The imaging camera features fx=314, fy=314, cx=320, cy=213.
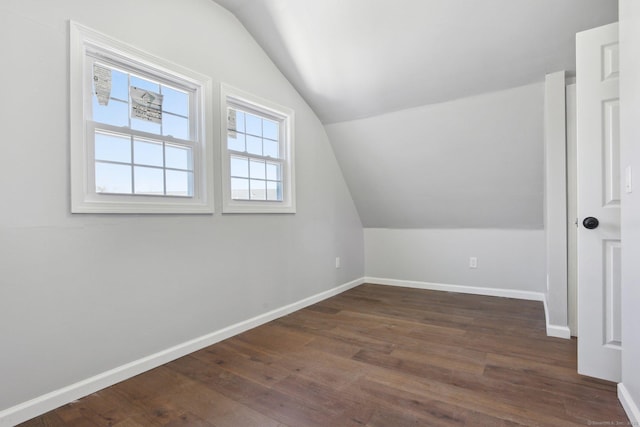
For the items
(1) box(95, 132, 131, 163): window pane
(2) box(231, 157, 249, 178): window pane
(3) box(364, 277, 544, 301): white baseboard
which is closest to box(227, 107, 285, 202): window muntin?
(2) box(231, 157, 249, 178): window pane

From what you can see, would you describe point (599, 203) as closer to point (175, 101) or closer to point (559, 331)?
point (559, 331)

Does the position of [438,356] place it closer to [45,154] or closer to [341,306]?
[341,306]

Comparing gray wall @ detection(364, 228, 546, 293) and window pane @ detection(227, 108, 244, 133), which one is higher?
window pane @ detection(227, 108, 244, 133)

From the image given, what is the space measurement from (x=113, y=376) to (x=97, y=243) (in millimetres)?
782

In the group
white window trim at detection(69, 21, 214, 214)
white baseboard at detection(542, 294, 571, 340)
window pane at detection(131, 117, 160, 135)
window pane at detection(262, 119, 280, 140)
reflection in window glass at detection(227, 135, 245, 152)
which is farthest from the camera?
window pane at detection(262, 119, 280, 140)

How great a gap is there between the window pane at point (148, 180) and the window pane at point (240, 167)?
62cm

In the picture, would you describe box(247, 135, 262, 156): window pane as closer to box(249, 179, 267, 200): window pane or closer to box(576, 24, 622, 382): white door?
box(249, 179, 267, 200): window pane

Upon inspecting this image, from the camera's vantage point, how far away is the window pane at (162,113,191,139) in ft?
7.29

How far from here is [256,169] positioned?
2.93 m

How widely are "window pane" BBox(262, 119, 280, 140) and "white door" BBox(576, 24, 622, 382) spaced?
236cm

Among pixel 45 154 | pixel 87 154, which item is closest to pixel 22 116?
pixel 45 154

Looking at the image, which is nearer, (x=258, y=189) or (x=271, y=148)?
(x=258, y=189)

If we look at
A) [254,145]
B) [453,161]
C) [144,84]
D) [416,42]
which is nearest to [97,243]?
[144,84]

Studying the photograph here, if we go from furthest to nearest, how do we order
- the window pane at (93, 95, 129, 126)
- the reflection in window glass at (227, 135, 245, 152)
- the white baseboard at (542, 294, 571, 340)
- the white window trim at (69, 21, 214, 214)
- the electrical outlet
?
the electrical outlet < the reflection in window glass at (227, 135, 245, 152) < the white baseboard at (542, 294, 571, 340) < the window pane at (93, 95, 129, 126) < the white window trim at (69, 21, 214, 214)
